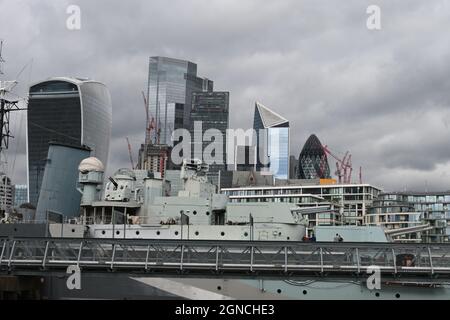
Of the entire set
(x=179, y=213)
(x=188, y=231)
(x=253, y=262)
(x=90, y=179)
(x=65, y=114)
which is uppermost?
(x=65, y=114)

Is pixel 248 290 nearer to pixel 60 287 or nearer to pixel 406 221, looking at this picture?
pixel 60 287

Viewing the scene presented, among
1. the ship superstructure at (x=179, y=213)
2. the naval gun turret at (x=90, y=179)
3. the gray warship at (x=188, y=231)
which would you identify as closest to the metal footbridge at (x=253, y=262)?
the gray warship at (x=188, y=231)

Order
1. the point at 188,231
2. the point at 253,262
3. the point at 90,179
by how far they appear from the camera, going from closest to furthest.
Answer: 1. the point at 253,262
2. the point at 188,231
3. the point at 90,179

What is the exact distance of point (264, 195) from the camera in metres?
127

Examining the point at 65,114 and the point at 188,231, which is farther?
the point at 65,114

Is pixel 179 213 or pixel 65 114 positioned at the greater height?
pixel 65 114

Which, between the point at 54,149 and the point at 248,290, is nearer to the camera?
the point at 248,290

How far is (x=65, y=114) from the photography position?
18388 cm

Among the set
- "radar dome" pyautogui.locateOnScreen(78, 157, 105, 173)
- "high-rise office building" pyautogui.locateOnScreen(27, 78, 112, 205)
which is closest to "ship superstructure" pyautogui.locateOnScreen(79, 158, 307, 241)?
"radar dome" pyautogui.locateOnScreen(78, 157, 105, 173)

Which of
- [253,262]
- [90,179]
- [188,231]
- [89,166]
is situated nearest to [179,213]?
[188,231]

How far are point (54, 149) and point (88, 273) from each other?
26.7 m

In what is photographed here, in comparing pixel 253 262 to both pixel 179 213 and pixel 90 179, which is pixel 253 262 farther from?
pixel 90 179
